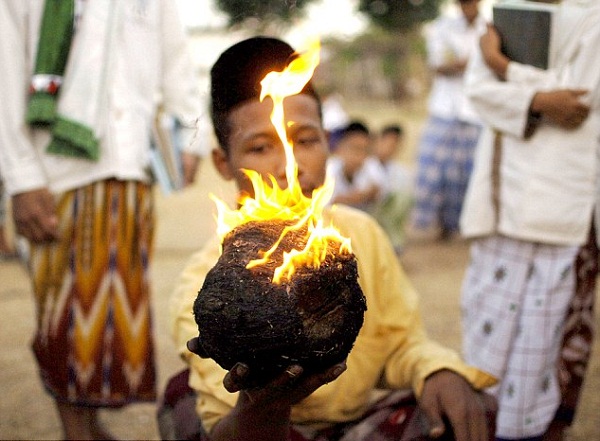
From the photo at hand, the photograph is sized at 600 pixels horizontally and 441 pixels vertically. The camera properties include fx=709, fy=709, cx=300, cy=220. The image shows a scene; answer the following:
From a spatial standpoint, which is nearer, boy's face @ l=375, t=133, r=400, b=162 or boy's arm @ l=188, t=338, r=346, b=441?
boy's arm @ l=188, t=338, r=346, b=441

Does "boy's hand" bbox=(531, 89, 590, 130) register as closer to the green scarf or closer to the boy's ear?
the boy's ear

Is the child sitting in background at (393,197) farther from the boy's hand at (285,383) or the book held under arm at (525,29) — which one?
the boy's hand at (285,383)

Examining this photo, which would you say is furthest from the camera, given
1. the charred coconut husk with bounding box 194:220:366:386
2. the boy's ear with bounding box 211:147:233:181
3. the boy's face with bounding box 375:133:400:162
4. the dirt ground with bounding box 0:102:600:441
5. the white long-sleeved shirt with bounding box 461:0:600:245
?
the boy's face with bounding box 375:133:400:162

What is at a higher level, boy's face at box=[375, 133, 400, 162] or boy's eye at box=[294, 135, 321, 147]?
boy's eye at box=[294, 135, 321, 147]

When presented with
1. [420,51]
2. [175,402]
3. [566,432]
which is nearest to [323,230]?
[175,402]

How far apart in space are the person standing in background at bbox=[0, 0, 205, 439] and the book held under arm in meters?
1.35

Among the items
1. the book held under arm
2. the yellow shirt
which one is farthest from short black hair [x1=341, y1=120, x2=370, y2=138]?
the yellow shirt

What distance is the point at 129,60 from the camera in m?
2.80

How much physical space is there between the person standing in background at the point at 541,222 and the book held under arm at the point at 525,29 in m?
0.03

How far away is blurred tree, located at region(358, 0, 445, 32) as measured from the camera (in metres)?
28.0

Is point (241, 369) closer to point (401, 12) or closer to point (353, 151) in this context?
point (353, 151)

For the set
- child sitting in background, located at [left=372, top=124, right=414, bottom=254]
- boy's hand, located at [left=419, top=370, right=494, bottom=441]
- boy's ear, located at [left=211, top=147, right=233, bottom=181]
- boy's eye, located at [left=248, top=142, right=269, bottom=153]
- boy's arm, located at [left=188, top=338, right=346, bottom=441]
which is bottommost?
child sitting in background, located at [left=372, top=124, right=414, bottom=254]

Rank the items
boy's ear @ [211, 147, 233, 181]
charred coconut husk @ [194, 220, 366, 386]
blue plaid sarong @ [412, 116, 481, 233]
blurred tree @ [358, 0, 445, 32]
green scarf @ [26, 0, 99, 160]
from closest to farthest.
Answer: charred coconut husk @ [194, 220, 366, 386] → boy's ear @ [211, 147, 233, 181] → green scarf @ [26, 0, 99, 160] → blue plaid sarong @ [412, 116, 481, 233] → blurred tree @ [358, 0, 445, 32]

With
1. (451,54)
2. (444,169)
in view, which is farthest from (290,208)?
(444,169)
